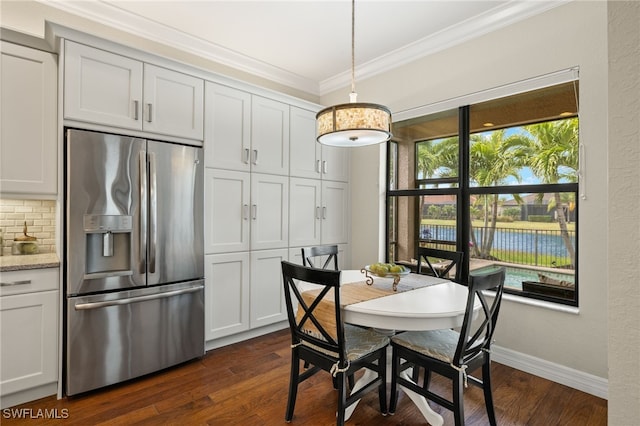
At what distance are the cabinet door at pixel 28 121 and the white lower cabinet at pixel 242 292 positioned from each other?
1.34 meters

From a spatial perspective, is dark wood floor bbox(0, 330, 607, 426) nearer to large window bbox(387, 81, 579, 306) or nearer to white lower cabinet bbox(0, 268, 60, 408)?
white lower cabinet bbox(0, 268, 60, 408)

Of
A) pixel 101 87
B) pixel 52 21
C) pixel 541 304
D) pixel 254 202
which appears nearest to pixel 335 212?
pixel 254 202

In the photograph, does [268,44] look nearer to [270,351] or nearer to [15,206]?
[15,206]

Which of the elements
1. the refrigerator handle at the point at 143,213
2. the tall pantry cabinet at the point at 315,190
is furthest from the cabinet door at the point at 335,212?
the refrigerator handle at the point at 143,213

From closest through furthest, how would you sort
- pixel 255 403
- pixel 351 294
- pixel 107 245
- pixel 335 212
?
pixel 351 294
pixel 255 403
pixel 107 245
pixel 335 212

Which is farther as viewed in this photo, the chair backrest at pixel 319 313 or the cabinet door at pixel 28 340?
the cabinet door at pixel 28 340

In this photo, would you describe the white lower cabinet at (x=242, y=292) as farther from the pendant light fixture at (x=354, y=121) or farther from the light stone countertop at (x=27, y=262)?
the pendant light fixture at (x=354, y=121)

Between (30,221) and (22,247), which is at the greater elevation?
(30,221)

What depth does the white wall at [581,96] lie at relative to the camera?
231 centimetres

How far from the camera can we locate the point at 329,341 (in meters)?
1.87

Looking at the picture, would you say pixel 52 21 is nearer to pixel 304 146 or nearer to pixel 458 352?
pixel 304 146

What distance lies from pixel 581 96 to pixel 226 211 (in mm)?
2953

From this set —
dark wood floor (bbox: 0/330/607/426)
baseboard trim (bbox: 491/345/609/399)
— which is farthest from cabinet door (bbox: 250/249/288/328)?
baseboard trim (bbox: 491/345/609/399)

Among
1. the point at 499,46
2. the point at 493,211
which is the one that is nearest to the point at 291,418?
the point at 493,211
